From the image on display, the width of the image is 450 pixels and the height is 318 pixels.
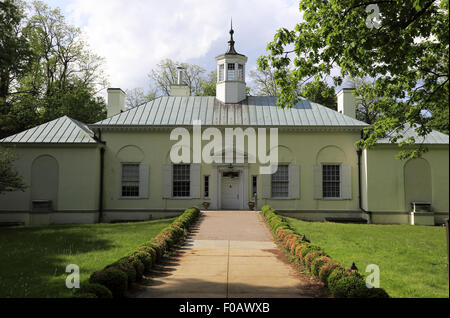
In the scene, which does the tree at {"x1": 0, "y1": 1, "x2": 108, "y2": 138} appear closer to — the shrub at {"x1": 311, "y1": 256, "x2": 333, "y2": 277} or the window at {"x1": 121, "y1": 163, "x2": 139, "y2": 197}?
the window at {"x1": 121, "y1": 163, "x2": 139, "y2": 197}

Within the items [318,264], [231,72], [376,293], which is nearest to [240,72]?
[231,72]

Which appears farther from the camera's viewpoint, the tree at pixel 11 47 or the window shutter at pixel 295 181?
the window shutter at pixel 295 181

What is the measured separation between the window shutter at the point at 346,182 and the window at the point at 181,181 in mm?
8643

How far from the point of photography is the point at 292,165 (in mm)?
20828

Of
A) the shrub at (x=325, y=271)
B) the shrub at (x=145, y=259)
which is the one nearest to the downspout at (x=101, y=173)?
the shrub at (x=145, y=259)

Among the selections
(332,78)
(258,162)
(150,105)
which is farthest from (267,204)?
(332,78)

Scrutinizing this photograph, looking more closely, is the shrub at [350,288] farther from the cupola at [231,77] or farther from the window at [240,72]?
the window at [240,72]

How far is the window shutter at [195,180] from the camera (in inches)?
824

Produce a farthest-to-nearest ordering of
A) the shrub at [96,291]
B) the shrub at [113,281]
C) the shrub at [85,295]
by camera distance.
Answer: the shrub at [113,281]
the shrub at [96,291]
the shrub at [85,295]

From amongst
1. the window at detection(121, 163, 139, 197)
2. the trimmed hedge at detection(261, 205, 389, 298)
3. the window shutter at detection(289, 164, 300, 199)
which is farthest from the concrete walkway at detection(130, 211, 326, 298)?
the window at detection(121, 163, 139, 197)

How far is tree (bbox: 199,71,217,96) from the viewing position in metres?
40.0

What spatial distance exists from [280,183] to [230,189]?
9.41 ft
